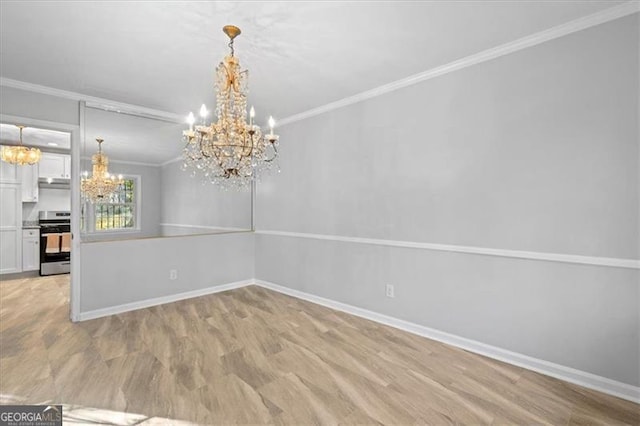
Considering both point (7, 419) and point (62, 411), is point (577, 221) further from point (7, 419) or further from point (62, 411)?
point (7, 419)

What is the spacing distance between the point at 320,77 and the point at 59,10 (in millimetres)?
2081

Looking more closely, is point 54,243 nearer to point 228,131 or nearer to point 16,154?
point 16,154

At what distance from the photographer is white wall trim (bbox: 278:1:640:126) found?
82.7 inches

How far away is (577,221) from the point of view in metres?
2.26

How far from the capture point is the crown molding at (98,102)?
319 cm

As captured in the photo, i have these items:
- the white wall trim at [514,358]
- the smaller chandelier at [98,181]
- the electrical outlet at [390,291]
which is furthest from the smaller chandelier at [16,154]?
the electrical outlet at [390,291]

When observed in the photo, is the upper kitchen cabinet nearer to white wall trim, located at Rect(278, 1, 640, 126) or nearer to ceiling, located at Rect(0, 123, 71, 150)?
ceiling, located at Rect(0, 123, 71, 150)

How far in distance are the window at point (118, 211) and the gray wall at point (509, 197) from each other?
103 inches

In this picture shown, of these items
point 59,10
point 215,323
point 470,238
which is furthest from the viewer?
point 215,323

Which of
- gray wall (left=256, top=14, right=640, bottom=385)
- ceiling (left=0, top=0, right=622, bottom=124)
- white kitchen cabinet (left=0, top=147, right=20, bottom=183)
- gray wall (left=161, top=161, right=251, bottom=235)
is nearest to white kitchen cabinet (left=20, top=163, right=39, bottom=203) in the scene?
white kitchen cabinet (left=0, top=147, right=20, bottom=183)

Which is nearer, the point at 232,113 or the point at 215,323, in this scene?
the point at 232,113

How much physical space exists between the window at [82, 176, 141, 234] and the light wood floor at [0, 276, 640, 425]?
1134mm

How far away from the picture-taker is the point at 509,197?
257 cm

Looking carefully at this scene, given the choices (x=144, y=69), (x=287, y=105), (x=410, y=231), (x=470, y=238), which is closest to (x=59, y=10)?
(x=144, y=69)
